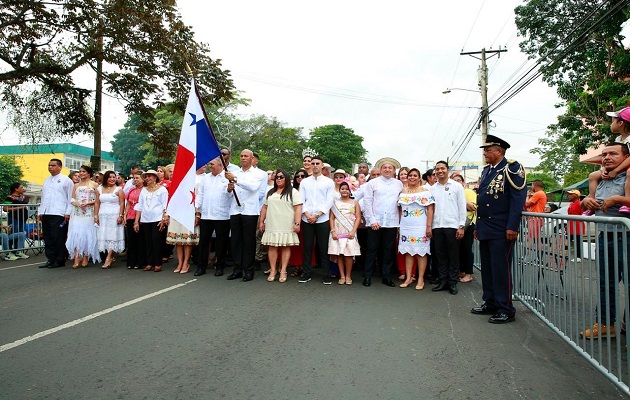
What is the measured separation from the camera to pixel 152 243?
329 inches

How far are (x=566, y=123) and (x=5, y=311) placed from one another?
20.7 m

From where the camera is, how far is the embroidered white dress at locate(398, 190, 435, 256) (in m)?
6.95

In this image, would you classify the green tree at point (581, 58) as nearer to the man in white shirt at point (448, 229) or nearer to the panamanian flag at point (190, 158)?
the man in white shirt at point (448, 229)

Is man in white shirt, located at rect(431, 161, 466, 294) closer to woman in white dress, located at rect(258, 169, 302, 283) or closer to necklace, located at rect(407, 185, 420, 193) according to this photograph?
necklace, located at rect(407, 185, 420, 193)

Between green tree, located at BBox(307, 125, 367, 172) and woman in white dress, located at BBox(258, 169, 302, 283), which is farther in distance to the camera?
green tree, located at BBox(307, 125, 367, 172)

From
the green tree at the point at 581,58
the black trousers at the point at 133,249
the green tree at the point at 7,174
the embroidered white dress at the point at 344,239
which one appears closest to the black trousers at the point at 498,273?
the embroidered white dress at the point at 344,239

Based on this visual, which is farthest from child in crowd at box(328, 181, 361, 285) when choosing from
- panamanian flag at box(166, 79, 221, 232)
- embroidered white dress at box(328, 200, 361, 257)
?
panamanian flag at box(166, 79, 221, 232)

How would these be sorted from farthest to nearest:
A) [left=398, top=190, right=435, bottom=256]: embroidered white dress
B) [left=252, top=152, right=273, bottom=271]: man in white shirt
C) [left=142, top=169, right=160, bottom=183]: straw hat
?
[left=142, top=169, right=160, bottom=183]: straw hat < [left=252, top=152, right=273, bottom=271]: man in white shirt < [left=398, top=190, right=435, bottom=256]: embroidered white dress

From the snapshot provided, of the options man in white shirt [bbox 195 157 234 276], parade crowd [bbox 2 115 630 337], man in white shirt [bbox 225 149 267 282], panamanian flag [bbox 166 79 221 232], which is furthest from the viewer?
man in white shirt [bbox 195 157 234 276]

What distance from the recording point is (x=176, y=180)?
6.59 m

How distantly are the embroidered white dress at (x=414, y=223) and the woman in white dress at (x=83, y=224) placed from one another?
579 cm

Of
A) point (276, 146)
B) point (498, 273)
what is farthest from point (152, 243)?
point (276, 146)

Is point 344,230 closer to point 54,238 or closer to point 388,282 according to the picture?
point 388,282

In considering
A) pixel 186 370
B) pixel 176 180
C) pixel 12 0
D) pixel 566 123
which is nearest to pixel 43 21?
pixel 12 0
